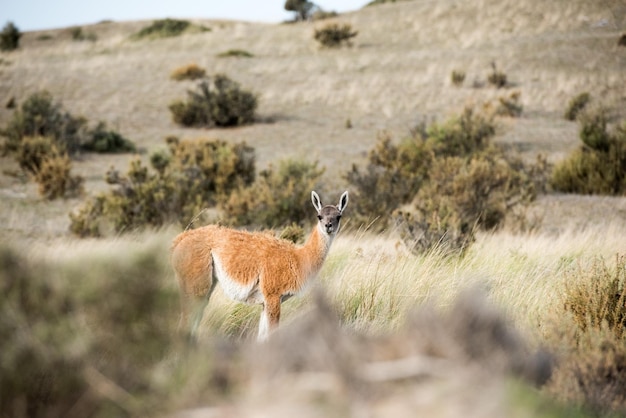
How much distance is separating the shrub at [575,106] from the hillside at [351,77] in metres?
0.33

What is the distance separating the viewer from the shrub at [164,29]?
6638cm

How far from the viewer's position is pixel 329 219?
6035 millimetres

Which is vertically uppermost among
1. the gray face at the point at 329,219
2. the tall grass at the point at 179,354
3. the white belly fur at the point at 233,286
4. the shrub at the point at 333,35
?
the tall grass at the point at 179,354

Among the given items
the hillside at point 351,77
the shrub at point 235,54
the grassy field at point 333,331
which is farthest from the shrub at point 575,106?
the shrub at point 235,54

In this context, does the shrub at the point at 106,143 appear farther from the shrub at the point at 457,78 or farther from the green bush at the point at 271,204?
the shrub at the point at 457,78

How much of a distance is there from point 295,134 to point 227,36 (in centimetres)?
2362

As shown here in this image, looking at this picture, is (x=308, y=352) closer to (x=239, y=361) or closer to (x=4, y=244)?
(x=239, y=361)

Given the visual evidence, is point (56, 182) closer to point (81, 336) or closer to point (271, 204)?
point (271, 204)

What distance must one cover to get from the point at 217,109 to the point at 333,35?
16357 mm

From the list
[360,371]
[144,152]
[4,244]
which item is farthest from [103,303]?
[144,152]

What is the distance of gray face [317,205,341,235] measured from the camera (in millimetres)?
6027

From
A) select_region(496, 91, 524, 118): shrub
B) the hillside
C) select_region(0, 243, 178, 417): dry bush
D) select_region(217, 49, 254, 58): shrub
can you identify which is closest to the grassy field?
select_region(0, 243, 178, 417): dry bush

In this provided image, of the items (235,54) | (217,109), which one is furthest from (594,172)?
(235,54)

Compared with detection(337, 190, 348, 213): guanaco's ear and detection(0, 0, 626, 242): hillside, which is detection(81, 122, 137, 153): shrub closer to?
detection(0, 0, 626, 242): hillside
